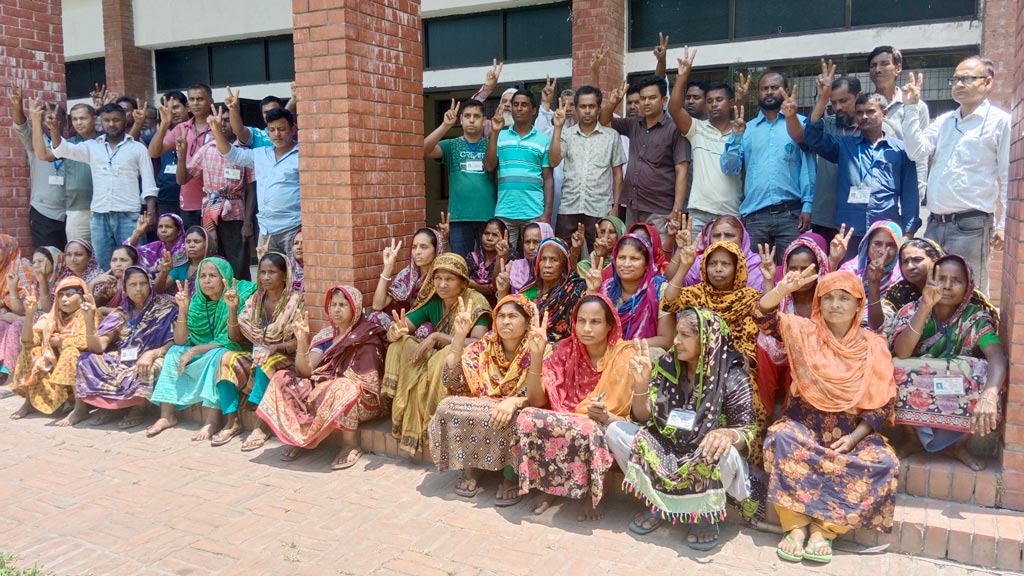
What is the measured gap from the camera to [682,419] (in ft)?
12.6

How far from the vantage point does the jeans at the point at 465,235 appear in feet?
20.6

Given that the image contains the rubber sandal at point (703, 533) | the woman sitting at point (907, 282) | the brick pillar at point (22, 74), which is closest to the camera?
the rubber sandal at point (703, 533)

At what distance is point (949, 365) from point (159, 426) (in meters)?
5.19

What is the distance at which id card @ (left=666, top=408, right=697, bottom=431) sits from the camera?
150 inches

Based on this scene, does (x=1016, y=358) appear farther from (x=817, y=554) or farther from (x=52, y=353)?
(x=52, y=353)

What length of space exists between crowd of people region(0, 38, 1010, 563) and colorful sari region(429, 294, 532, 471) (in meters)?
0.01

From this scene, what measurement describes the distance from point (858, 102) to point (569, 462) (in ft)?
10.7

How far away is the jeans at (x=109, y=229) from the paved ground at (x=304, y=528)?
2.74 metres

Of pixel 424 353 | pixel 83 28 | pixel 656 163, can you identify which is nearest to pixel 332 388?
pixel 424 353

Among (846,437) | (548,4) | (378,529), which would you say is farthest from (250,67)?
(846,437)

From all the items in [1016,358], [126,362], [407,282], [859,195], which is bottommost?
[126,362]

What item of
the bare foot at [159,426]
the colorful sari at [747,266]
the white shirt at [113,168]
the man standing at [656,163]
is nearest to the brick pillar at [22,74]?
the white shirt at [113,168]

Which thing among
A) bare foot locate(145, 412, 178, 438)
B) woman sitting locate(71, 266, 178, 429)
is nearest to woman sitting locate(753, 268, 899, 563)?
bare foot locate(145, 412, 178, 438)

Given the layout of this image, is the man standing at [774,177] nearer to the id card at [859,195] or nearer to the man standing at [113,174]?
the id card at [859,195]
